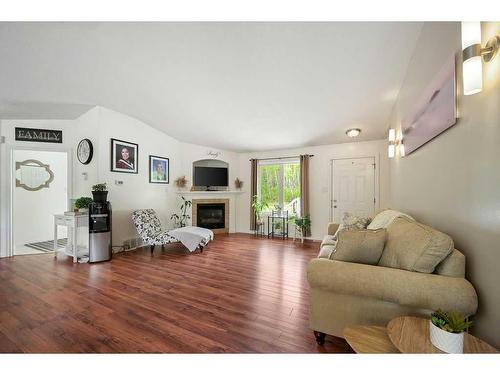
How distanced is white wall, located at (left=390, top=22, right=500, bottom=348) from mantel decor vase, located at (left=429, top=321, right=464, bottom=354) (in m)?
0.38

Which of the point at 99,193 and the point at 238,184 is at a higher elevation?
the point at 238,184

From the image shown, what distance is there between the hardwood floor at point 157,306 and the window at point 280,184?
2299mm

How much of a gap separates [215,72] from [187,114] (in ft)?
4.90

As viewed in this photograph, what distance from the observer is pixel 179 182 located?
5598 mm

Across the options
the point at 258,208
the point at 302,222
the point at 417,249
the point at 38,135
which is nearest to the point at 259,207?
the point at 258,208

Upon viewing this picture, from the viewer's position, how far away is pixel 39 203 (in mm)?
4980

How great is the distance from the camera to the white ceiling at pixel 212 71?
2.32 m

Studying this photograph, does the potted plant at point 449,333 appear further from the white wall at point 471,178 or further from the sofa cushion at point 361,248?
the sofa cushion at point 361,248

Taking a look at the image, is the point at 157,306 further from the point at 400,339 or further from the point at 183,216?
the point at 183,216

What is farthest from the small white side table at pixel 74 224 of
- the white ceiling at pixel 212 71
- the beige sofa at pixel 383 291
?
the beige sofa at pixel 383 291

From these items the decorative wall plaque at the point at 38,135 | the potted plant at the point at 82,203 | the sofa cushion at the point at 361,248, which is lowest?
the sofa cushion at the point at 361,248

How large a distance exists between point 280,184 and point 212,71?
12.2 feet

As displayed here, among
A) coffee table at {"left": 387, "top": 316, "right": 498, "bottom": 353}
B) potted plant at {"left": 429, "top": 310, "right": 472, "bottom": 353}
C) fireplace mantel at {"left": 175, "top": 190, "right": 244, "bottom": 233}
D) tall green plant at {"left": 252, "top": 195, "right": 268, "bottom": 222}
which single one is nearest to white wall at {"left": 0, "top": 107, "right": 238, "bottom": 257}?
fireplace mantel at {"left": 175, "top": 190, "right": 244, "bottom": 233}
